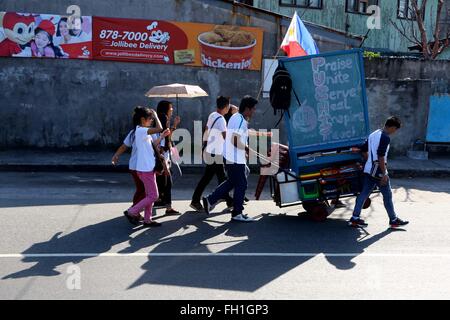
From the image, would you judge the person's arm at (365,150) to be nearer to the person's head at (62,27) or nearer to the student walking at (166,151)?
the student walking at (166,151)

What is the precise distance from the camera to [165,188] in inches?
321

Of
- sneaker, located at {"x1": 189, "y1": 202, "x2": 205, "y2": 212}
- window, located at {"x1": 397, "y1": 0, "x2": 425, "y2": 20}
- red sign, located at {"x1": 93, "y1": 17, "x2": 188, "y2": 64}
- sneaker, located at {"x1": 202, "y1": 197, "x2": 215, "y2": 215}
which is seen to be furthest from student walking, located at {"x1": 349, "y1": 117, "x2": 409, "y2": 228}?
window, located at {"x1": 397, "y1": 0, "x2": 425, "y2": 20}

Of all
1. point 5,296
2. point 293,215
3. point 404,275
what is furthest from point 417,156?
point 5,296

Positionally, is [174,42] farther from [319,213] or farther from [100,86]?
[319,213]

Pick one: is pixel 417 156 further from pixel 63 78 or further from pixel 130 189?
pixel 63 78

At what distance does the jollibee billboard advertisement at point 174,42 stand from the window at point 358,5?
9.37 m

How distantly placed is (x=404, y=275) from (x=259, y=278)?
5.08ft

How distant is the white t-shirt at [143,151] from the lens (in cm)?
720

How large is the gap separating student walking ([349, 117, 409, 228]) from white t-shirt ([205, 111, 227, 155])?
6.83ft

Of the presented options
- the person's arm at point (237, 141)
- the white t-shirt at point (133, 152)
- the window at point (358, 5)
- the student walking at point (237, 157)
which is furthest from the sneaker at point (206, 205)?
the window at point (358, 5)

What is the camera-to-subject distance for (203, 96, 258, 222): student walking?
7414 mm

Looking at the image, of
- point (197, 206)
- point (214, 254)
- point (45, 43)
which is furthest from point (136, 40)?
point (214, 254)

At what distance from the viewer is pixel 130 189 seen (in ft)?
33.1

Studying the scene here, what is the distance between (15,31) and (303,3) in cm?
1176
